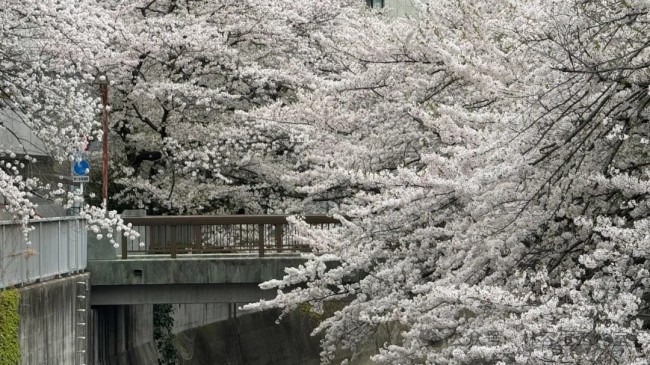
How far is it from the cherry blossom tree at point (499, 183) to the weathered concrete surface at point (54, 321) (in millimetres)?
4189

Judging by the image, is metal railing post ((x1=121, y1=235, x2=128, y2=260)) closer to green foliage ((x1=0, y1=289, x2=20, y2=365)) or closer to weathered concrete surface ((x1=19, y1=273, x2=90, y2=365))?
weathered concrete surface ((x1=19, y1=273, x2=90, y2=365))

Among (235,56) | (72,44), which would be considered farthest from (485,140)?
(235,56)

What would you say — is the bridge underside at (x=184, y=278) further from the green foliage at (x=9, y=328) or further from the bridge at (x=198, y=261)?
the green foliage at (x=9, y=328)

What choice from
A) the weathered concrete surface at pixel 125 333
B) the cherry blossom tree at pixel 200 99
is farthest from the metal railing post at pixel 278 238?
the weathered concrete surface at pixel 125 333

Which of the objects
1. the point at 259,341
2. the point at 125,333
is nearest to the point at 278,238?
the point at 125,333

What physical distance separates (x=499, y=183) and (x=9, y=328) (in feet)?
29.8

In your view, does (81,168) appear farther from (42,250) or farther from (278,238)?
(278,238)

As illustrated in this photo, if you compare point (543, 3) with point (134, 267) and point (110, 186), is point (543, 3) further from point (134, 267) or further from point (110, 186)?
point (110, 186)

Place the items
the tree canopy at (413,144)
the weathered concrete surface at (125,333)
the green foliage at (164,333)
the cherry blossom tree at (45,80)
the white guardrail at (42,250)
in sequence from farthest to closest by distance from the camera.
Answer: the green foliage at (164,333), the weathered concrete surface at (125,333), the white guardrail at (42,250), the cherry blossom tree at (45,80), the tree canopy at (413,144)

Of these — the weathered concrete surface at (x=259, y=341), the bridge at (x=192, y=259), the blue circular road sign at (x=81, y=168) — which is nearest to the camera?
the blue circular road sign at (x=81, y=168)

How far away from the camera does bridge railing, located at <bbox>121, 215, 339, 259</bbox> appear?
969 inches

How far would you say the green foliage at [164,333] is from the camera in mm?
30875

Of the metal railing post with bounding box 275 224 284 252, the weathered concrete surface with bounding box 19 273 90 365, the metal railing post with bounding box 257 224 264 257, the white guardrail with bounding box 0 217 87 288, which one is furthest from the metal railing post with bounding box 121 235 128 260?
the metal railing post with bounding box 275 224 284 252

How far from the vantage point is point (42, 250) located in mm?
21766
